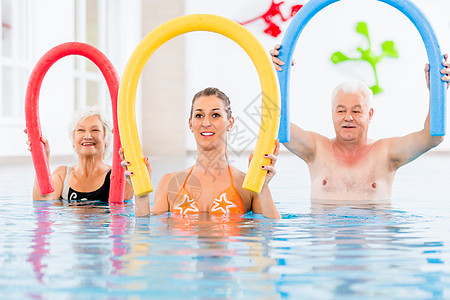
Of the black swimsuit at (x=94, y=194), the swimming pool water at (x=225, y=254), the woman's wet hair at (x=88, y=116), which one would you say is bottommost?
the swimming pool water at (x=225, y=254)

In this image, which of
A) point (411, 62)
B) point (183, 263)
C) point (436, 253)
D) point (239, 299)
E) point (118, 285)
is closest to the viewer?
point (239, 299)

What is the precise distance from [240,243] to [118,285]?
831 mm

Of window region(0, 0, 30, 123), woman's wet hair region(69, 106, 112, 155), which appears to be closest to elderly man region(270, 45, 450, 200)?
woman's wet hair region(69, 106, 112, 155)

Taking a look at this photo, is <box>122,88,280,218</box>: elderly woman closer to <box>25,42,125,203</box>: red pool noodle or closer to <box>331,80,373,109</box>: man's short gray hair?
<box>25,42,125,203</box>: red pool noodle

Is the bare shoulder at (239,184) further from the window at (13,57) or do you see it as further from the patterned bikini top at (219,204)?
the window at (13,57)

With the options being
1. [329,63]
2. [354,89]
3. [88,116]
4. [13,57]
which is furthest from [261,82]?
[329,63]

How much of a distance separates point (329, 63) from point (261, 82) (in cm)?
1253

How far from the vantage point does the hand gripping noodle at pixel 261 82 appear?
10.2 feet

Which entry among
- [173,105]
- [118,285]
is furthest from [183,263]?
[173,105]

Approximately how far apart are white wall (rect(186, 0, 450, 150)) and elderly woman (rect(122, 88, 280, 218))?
38.5 ft

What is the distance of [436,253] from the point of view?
8.07ft

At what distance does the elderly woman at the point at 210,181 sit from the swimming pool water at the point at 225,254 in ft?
0.31

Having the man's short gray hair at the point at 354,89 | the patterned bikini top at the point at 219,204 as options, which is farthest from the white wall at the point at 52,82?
the patterned bikini top at the point at 219,204

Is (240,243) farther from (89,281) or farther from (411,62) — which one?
(411,62)
